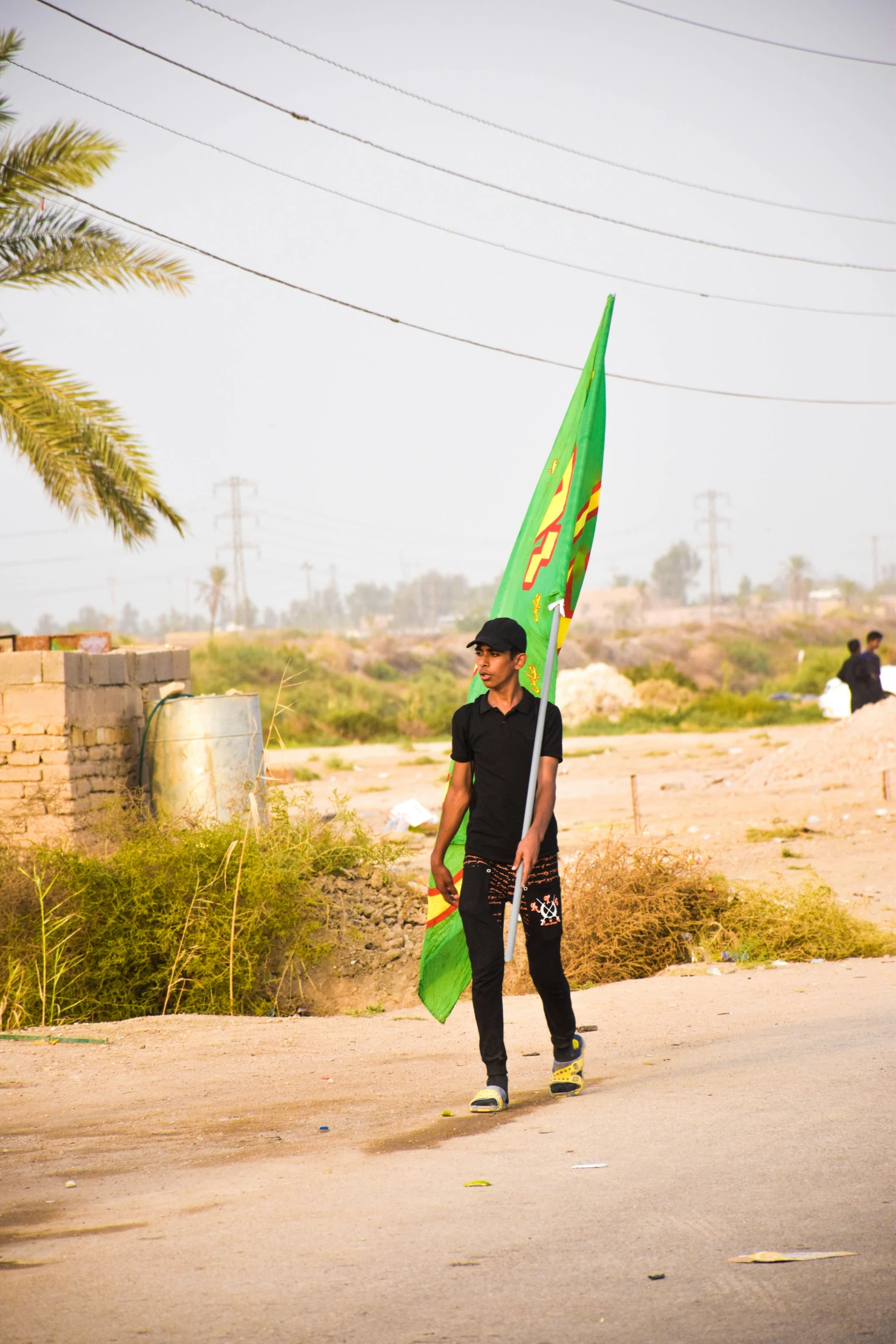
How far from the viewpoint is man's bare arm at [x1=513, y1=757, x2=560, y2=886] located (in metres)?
4.29

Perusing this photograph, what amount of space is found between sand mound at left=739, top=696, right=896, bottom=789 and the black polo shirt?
13.3 meters

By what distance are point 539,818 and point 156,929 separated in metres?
3.99

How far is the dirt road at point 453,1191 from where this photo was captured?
261cm

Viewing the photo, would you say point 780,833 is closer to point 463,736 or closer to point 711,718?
point 463,736

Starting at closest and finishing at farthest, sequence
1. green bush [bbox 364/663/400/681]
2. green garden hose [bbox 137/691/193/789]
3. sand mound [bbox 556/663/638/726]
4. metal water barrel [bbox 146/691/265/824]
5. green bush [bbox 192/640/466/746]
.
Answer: metal water barrel [bbox 146/691/265/824] < green garden hose [bbox 137/691/193/789] < green bush [bbox 192/640/466/746] < sand mound [bbox 556/663/638/726] < green bush [bbox 364/663/400/681]

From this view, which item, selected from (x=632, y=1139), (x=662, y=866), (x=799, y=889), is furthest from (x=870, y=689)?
(x=632, y=1139)

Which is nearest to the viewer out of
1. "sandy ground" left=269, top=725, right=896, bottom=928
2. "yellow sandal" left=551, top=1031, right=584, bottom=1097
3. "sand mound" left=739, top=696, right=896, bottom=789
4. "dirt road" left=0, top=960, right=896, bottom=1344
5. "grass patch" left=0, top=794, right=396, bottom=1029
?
"dirt road" left=0, top=960, right=896, bottom=1344

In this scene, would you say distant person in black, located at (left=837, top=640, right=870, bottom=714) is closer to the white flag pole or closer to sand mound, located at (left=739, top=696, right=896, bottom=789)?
sand mound, located at (left=739, top=696, right=896, bottom=789)

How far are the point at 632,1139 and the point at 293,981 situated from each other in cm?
457

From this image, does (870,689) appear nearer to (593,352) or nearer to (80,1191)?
(593,352)

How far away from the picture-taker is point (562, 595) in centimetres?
510

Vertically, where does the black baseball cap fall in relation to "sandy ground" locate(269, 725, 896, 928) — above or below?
above

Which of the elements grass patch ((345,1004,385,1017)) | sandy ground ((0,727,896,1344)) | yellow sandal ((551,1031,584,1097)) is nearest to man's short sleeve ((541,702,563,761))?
yellow sandal ((551,1031,584,1097))

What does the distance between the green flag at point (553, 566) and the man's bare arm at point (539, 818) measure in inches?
31.0
